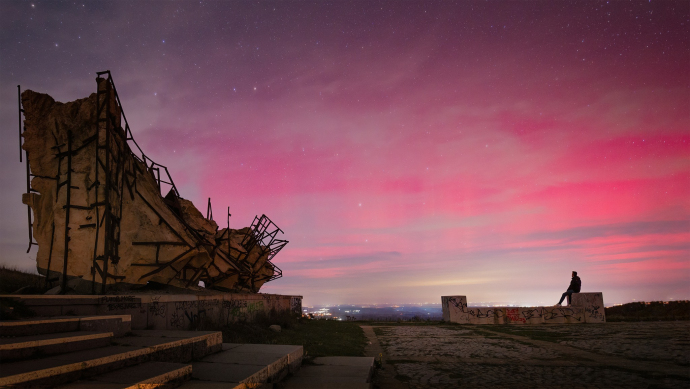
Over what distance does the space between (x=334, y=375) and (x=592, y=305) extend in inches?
648

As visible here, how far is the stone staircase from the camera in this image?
11.0 feet

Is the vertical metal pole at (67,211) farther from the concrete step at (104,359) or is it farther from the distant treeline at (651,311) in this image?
the distant treeline at (651,311)

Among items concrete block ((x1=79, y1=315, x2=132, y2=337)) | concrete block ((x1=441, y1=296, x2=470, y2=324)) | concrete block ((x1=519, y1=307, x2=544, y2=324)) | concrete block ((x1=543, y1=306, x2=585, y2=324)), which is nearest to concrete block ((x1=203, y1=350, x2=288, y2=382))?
concrete block ((x1=79, y1=315, x2=132, y2=337))

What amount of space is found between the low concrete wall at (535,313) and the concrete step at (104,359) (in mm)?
15106

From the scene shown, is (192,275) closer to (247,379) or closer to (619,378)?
(247,379)

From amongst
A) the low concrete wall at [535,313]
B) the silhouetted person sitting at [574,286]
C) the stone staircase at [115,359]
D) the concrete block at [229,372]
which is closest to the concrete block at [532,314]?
the low concrete wall at [535,313]

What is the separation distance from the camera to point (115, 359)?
12.9 feet

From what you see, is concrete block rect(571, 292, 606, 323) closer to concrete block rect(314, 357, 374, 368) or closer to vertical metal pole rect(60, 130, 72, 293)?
concrete block rect(314, 357, 374, 368)

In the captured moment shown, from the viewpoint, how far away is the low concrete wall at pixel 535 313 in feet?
57.4

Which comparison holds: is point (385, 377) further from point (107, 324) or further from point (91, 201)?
point (91, 201)

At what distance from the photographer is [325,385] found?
530 cm

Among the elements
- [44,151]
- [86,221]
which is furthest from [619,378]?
[44,151]

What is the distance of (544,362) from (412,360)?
256 cm

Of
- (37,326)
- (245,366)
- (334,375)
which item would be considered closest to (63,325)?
(37,326)
